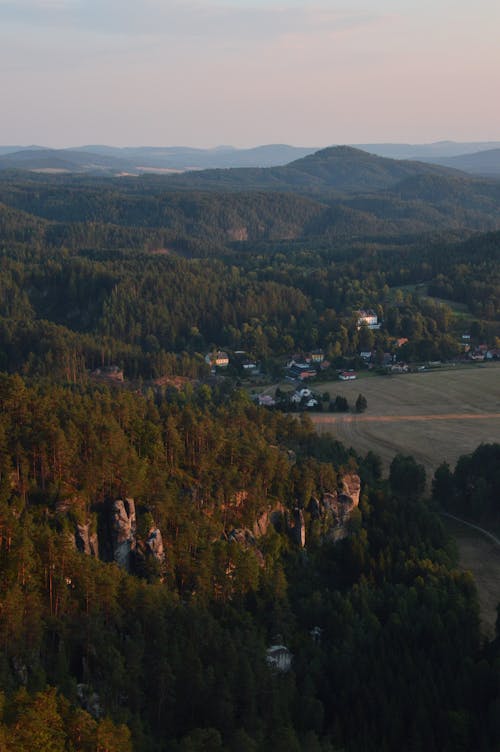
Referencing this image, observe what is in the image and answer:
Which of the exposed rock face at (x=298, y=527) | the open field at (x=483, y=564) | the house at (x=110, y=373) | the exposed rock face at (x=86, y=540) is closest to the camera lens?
the exposed rock face at (x=86, y=540)

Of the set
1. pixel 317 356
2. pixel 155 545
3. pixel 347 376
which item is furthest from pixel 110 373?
pixel 155 545

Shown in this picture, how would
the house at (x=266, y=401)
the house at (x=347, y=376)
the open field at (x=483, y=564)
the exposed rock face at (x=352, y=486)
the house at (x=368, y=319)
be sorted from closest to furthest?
the open field at (x=483, y=564) → the exposed rock face at (x=352, y=486) → the house at (x=266, y=401) → the house at (x=347, y=376) → the house at (x=368, y=319)

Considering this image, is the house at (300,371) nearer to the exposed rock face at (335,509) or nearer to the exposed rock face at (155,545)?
the exposed rock face at (335,509)

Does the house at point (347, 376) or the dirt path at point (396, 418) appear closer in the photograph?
the dirt path at point (396, 418)

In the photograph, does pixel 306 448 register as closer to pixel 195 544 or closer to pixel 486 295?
pixel 195 544

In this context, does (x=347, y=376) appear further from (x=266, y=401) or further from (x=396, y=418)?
(x=396, y=418)

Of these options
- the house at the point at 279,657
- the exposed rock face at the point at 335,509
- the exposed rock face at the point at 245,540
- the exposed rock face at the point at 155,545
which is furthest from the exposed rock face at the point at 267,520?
the house at the point at 279,657

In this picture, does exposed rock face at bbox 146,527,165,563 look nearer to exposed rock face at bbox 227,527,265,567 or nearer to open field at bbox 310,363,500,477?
exposed rock face at bbox 227,527,265,567

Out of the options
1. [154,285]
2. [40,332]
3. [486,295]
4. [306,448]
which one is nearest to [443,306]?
[486,295]
